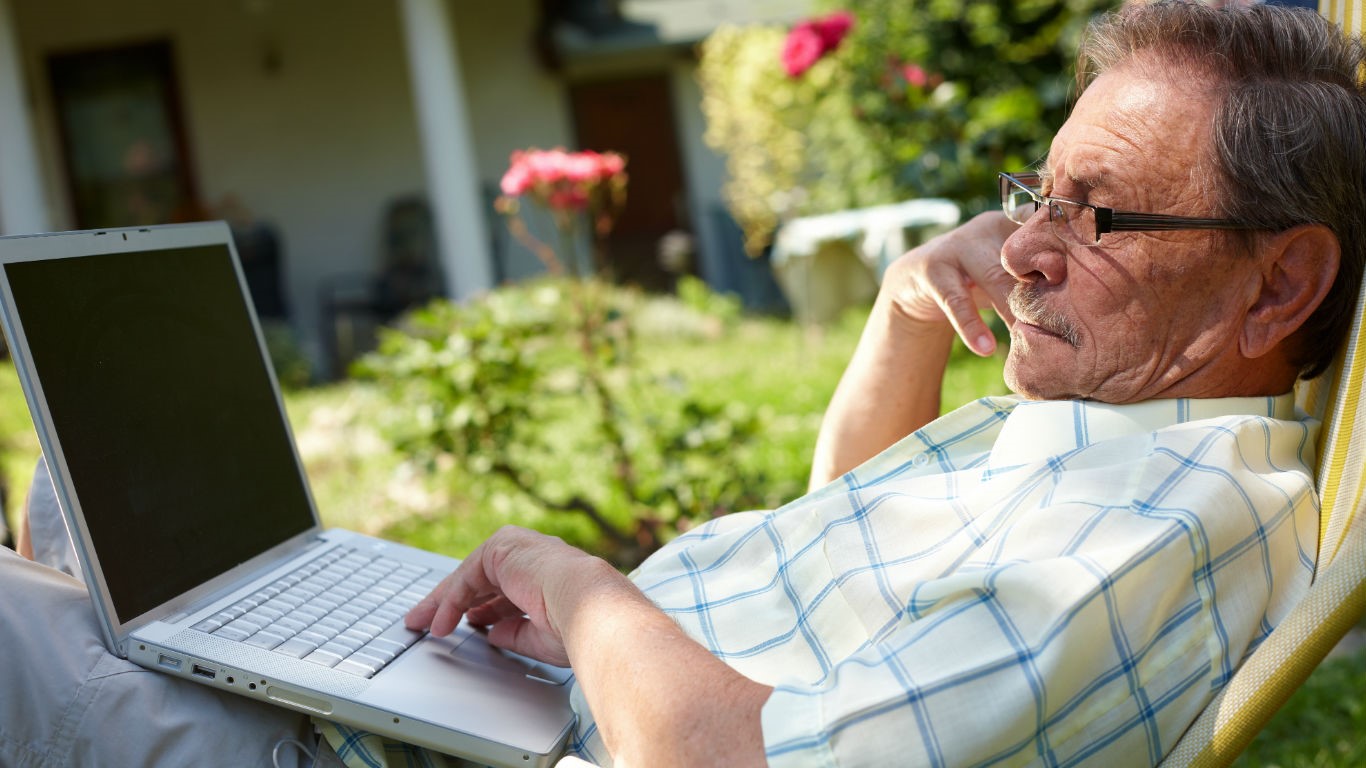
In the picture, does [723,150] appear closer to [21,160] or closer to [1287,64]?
[21,160]

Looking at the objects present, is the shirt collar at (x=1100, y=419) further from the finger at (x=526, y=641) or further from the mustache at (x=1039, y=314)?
the finger at (x=526, y=641)

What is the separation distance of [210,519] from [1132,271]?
3.81 feet

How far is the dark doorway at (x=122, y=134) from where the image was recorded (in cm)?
1028

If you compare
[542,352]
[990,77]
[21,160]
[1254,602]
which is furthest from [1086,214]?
[21,160]

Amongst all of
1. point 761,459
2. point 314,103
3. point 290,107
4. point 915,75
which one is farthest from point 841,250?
point 290,107

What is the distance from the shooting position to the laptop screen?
4.46 feet

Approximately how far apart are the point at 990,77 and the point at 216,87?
7.55 meters

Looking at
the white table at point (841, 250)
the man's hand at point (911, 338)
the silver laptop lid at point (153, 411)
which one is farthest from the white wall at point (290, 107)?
the man's hand at point (911, 338)

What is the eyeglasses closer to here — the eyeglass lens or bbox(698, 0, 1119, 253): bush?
the eyeglass lens

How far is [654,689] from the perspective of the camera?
3.82 ft

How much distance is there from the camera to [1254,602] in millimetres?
1229

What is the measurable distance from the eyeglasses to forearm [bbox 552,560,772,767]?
66cm

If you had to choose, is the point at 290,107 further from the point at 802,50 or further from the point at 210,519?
the point at 210,519

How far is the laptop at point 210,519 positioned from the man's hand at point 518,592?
0.11ft
